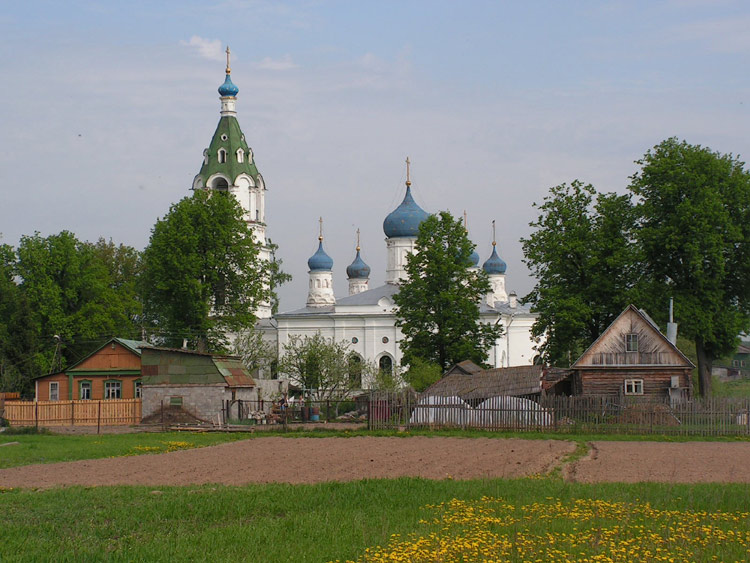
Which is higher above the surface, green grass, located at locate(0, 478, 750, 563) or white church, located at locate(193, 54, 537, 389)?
white church, located at locate(193, 54, 537, 389)

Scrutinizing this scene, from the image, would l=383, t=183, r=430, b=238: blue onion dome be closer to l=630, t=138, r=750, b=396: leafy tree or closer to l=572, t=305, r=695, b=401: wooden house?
l=630, t=138, r=750, b=396: leafy tree

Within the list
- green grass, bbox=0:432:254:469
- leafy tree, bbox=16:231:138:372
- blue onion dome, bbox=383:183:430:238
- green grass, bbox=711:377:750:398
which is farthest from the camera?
blue onion dome, bbox=383:183:430:238

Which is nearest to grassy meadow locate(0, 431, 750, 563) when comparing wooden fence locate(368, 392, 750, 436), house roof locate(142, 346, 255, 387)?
wooden fence locate(368, 392, 750, 436)

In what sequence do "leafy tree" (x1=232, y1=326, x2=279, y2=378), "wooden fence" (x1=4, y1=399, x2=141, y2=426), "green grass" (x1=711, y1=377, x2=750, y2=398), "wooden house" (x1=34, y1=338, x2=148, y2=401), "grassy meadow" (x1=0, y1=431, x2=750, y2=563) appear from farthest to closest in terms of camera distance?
"leafy tree" (x1=232, y1=326, x2=279, y2=378) → "green grass" (x1=711, y1=377, x2=750, y2=398) → "wooden house" (x1=34, y1=338, x2=148, y2=401) → "wooden fence" (x1=4, y1=399, x2=141, y2=426) → "grassy meadow" (x1=0, y1=431, x2=750, y2=563)

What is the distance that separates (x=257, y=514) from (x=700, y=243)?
106 ft

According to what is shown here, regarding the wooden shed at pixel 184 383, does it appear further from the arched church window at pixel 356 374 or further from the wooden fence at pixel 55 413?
the arched church window at pixel 356 374

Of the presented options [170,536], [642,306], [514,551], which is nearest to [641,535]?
[514,551]

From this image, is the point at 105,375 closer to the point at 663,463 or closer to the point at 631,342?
the point at 631,342

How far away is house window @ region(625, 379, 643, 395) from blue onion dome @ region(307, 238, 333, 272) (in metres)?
51.1

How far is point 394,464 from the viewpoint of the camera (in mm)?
22891

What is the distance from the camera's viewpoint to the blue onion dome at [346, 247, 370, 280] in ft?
309

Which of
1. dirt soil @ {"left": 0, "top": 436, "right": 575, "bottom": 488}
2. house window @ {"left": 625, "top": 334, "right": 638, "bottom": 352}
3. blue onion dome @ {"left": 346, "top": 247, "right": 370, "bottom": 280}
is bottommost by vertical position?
dirt soil @ {"left": 0, "top": 436, "right": 575, "bottom": 488}

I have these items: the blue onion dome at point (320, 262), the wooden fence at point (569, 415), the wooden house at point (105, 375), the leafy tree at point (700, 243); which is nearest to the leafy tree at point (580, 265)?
the leafy tree at point (700, 243)

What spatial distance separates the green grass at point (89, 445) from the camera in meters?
25.9
